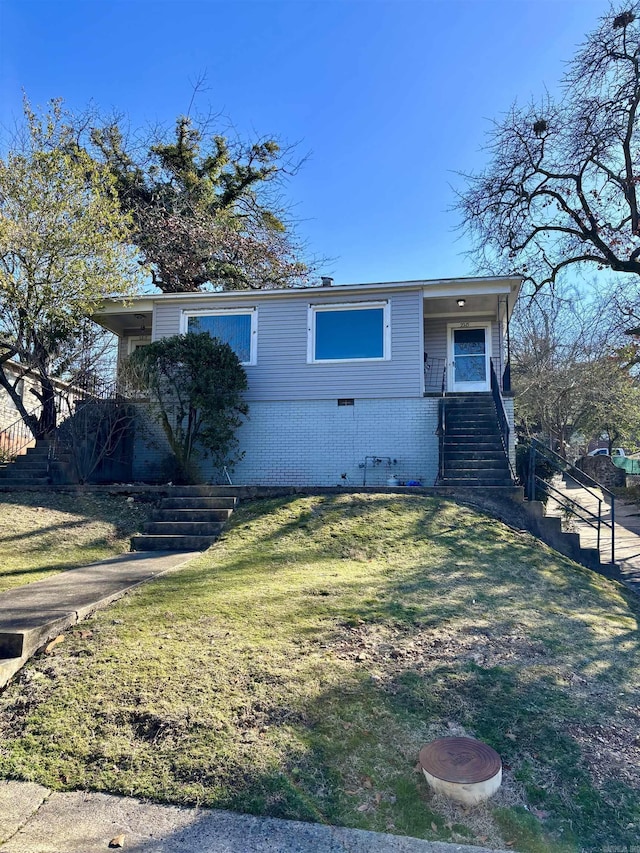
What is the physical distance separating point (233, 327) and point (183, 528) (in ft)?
20.5

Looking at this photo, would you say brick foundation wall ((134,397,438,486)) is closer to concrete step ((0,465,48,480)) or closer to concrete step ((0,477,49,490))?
concrete step ((0,465,48,480))

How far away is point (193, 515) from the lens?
8891 millimetres

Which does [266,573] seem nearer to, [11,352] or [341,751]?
[341,751]

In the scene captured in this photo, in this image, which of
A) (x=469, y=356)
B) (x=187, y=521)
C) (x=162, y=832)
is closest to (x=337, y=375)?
(x=469, y=356)

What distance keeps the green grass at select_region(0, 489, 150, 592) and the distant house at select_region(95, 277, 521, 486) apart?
3218 mm

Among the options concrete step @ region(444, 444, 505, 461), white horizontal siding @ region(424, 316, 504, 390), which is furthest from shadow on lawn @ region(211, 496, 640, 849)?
white horizontal siding @ region(424, 316, 504, 390)

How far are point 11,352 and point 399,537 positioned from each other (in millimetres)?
9705

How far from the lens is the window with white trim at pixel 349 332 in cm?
1262

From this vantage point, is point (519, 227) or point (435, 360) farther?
point (519, 227)

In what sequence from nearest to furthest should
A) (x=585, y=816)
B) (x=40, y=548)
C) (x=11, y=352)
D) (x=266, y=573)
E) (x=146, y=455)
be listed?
(x=585, y=816) → (x=266, y=573) → (x=40, y=548) → (x=11, y=352) → (x=146, y=455)

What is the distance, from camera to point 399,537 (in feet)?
25.2

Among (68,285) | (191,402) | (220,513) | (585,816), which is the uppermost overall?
(68,285)

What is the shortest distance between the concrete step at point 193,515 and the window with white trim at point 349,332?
200 inches

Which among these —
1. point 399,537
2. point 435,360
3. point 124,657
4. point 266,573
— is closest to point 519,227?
point 435,360
